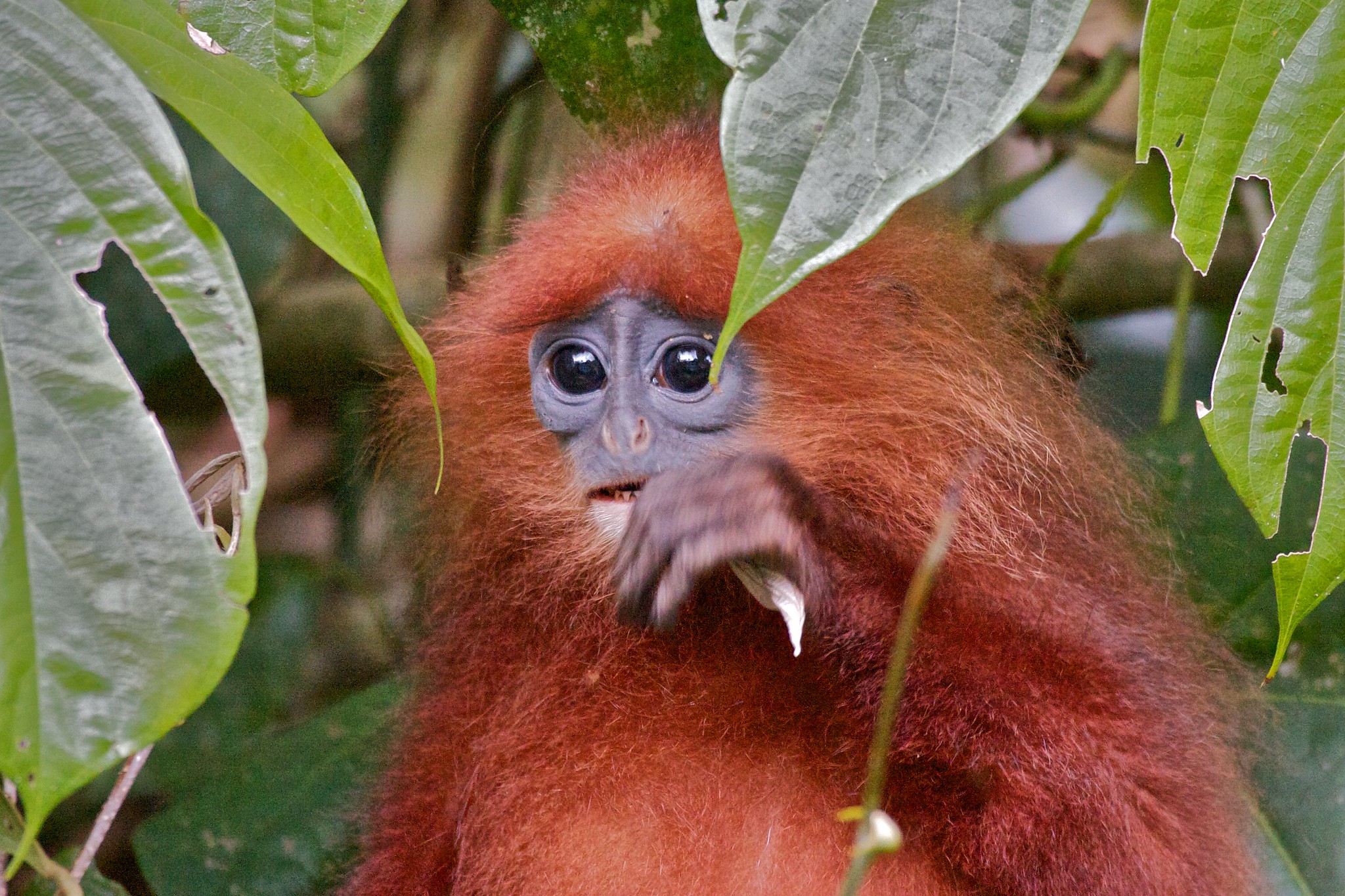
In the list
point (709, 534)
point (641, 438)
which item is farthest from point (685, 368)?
point (709, 534)

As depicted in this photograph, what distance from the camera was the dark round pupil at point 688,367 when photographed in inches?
60.9

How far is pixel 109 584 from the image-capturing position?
907 millimetres

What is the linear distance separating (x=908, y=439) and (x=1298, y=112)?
68 cm

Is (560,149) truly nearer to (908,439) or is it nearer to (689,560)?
(908,439)

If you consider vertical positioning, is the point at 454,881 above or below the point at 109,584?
below

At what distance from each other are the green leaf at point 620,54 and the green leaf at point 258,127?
92 cm

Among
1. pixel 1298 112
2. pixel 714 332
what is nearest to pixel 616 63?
pixel 714 332

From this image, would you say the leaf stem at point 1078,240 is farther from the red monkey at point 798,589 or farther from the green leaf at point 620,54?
the green leaf at point 620,54

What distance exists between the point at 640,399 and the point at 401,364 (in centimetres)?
72

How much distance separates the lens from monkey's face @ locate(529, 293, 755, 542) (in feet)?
4.98

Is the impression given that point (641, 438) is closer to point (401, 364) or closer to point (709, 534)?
point (709, 534)

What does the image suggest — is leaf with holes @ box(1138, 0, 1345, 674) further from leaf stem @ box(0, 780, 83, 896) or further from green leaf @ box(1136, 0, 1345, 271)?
leaf stem @ box(0, 780, 83, 896)

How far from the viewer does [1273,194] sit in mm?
1100

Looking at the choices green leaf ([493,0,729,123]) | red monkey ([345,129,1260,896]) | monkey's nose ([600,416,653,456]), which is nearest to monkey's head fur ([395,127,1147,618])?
red monkey ([345,129,1260,896])
